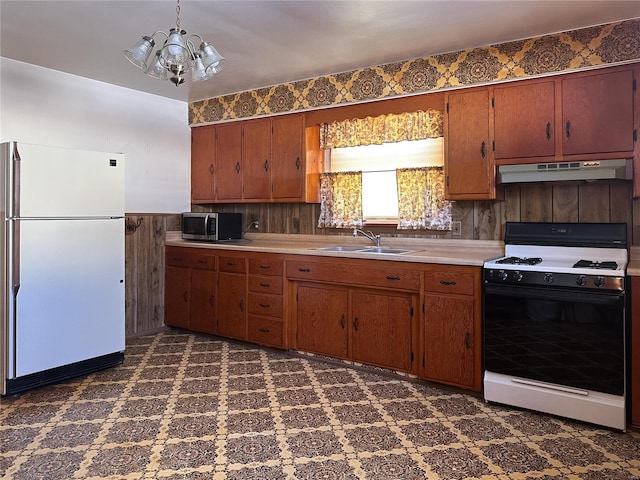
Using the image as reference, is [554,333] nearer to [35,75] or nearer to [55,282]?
[55,282]

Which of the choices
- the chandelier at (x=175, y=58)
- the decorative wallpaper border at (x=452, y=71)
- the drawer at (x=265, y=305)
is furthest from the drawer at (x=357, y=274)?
the chandelier at (x=175, y=58)

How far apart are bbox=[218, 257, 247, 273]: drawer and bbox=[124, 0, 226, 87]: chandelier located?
1.97m

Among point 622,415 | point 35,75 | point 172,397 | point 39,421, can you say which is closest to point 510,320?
point 622,415

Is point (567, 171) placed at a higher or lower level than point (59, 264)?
higher

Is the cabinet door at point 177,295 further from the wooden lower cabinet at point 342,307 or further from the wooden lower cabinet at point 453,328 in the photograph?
the wooden lower cabinet at point 453,328

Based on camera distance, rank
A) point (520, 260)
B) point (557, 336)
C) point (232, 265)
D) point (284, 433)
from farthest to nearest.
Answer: point (232, 265) → point (520, 260) → point (557, 336) → point (284, 433)

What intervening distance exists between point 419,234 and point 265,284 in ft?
4.46

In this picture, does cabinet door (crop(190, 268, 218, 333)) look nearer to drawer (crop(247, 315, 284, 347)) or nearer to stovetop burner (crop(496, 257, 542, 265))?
drawer (crop(247, 315, 284, 347))

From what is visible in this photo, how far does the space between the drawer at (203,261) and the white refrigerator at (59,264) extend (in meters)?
0.92

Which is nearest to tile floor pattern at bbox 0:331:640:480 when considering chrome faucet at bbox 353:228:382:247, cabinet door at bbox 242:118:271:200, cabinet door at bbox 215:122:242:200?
chrome faucet at bbox 353:228:382:247

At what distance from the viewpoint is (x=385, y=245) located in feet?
13.1

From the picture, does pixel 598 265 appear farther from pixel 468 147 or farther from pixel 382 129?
pixel 382 129

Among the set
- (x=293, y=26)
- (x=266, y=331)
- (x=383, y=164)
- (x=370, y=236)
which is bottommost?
(x=266, y=331)

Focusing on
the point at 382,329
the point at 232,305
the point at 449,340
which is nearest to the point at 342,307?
the point at 382,329
